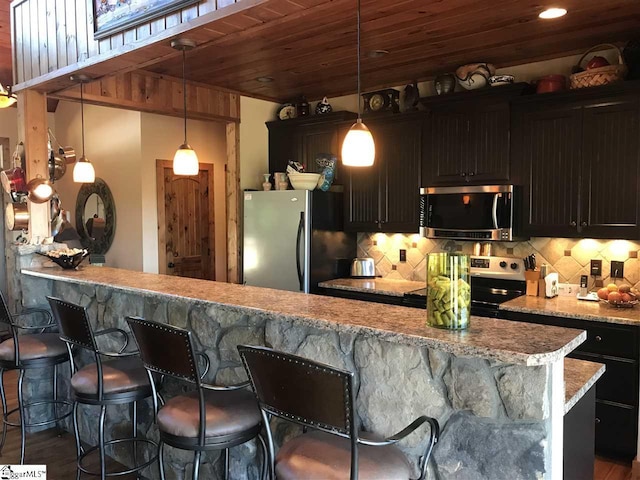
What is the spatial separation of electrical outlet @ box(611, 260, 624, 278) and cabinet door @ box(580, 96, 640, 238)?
29 cm

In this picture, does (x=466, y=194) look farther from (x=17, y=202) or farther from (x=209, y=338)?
(x=17, y=202)

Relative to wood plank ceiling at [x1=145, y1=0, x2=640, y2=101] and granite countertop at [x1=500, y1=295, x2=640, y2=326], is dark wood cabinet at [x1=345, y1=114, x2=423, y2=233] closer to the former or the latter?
wood plank ceiling at [x1=145, y1=0, x2=640, y2=101]

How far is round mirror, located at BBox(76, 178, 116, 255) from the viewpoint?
6102 mm

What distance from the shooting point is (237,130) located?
197 inches

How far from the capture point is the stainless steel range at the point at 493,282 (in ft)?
12.6

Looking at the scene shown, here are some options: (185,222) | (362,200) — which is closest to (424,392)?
(362,200)

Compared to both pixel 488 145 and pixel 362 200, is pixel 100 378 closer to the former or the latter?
pixel 362 200

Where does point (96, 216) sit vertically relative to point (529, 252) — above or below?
above

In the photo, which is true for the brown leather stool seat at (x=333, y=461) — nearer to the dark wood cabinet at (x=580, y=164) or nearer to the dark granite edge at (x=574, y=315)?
the dark granite edge at (x=574, y=315)

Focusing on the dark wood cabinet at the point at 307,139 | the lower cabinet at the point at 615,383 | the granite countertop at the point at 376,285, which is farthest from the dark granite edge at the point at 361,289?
the lower cabinet at the point at 615,383

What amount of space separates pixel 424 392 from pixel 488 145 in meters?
2.53

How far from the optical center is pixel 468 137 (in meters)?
3.92

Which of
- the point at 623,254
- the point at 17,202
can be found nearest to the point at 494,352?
A: the point at 623,254

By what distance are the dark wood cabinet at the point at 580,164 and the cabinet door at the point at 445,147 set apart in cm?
38
